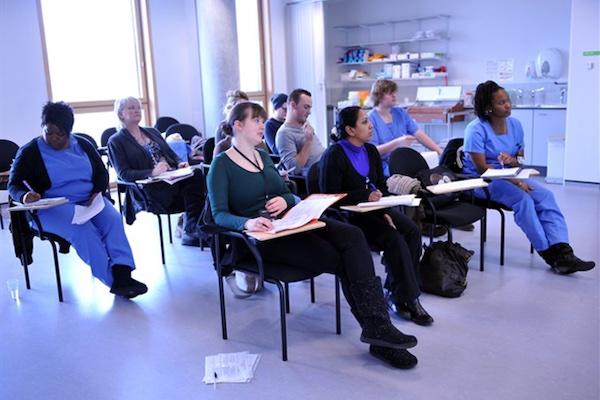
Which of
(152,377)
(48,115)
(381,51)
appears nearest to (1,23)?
(48,115)

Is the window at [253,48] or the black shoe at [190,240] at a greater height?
the window at [253,48]

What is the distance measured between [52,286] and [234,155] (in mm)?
1776

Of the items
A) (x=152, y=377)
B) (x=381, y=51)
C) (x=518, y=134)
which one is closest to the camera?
(x=152, y=377)

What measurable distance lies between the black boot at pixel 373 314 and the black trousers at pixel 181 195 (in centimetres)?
190

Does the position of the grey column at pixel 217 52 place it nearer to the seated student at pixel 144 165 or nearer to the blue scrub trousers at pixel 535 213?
the seated student at pixel 144 165

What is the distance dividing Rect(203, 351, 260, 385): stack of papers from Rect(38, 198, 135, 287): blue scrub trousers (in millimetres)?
1124

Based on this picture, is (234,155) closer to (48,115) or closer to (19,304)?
(48,115)

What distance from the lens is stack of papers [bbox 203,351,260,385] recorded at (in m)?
2.47

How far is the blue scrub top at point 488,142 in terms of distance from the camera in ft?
12.7

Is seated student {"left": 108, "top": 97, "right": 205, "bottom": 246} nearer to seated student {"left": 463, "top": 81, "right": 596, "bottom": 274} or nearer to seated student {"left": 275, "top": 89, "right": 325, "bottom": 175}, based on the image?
seated student {"left": 275, "top": 89, "right": 325, "bottom": 175}

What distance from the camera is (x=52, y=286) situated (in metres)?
3.74

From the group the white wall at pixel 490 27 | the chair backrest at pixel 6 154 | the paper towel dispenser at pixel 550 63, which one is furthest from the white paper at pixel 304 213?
the white wall at pixel 490 27

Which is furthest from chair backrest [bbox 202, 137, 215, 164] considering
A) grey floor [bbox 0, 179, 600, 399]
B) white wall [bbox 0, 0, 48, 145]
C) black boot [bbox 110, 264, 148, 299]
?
white wall [bbox 0, 0, 48, 145]

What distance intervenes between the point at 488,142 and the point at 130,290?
2.52 metres
